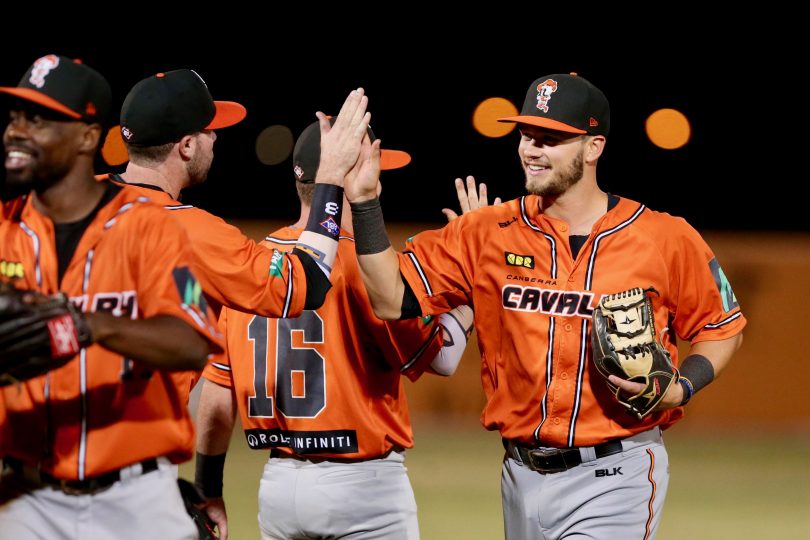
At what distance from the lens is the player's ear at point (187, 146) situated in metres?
5.05

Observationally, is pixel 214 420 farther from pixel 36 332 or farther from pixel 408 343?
pixel 36 332

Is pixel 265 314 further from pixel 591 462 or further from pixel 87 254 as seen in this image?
pixel 591 462

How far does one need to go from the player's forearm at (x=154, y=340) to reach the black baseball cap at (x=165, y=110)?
5.10 ft

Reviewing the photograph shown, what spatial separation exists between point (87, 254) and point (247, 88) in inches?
697

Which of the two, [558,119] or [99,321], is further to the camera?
[558,119]

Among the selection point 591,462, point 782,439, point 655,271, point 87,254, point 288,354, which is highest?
point 87,254

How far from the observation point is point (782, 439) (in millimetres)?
13133

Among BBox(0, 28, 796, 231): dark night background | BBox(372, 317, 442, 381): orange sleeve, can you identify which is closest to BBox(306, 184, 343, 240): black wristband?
BBox(372, 317, 442, 381): orange sleeve

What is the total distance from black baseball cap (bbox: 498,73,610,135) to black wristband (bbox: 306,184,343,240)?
3.17ft

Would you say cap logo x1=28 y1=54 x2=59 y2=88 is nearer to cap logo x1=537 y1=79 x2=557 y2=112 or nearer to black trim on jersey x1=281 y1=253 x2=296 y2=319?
black trim on jersey x1=281 y1=253 x2=296 y2=319

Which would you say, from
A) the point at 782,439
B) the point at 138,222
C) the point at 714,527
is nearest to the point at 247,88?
the point at 782,439

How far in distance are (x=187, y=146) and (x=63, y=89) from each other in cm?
133

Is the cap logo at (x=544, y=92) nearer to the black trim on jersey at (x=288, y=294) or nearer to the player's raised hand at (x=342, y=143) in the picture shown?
the player's raised hand at (x=342, y=143)

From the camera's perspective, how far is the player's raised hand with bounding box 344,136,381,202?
506 cm
